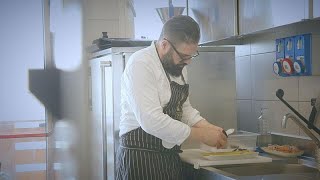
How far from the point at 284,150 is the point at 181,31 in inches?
27.7

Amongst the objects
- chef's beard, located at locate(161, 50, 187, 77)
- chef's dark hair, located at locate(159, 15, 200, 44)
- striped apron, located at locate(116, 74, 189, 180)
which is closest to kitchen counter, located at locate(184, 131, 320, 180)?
striped apron, located at locate(116, 74, 189, 180)

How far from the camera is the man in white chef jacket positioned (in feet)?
5.37

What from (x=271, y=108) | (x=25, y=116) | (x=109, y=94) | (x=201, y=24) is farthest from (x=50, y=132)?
(x=271, y=108)

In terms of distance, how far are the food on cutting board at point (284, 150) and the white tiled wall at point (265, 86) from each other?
0.09m

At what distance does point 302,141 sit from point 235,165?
36 centimetres

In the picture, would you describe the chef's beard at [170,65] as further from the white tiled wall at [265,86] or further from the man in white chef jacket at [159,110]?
the white tiled wall at [265,86]

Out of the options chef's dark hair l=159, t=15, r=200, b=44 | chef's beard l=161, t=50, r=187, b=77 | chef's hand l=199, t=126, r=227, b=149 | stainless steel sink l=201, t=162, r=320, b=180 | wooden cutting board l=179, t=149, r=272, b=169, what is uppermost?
chef's dark hair l=159, t=15, r=200, b=44

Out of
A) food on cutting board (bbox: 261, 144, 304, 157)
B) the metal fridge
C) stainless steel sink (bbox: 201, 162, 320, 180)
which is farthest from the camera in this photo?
the metal fridge

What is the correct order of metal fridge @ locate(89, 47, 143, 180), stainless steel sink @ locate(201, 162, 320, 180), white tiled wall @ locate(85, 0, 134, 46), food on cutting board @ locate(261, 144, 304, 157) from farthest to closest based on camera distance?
white tiled wall @ locate(85, 0, 134, 46)
metal fridge @ locate(89, 47, 143, 180)
food on cutting board @ locate(261, 144, 304, 157)
stainless steel sink @ locate(201, 162, 320, 180)

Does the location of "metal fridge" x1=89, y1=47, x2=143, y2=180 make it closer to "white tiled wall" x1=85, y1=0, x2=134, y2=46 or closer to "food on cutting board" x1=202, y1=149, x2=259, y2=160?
"white tiled wall" x1=85, y1=0, x2=134, y2=46

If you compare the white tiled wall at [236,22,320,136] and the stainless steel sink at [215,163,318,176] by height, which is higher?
the white tiled wall at [236,22,320,136]

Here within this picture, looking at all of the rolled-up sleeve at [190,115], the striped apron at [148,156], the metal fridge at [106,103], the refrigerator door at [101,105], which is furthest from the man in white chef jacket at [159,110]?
the refrigerator door at [101,105]

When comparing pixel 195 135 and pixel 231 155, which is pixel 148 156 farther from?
pixel 231 155

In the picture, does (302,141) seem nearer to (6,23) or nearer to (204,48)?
(204,48)
